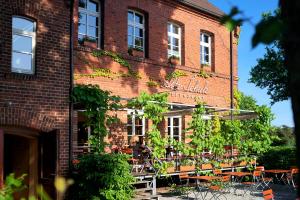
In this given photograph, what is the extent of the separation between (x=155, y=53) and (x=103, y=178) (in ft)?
22.8

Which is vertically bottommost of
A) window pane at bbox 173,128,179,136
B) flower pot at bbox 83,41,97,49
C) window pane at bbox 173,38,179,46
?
window pane at bbox 173,128,179,136

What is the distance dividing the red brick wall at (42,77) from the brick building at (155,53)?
104 cm

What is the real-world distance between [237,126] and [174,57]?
3.61 metres

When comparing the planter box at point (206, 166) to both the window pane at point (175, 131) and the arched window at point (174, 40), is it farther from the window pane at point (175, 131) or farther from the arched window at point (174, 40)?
the arched window at point (174, 40)

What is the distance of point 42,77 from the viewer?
1114cm

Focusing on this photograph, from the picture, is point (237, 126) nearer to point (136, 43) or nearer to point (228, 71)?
point (228, 71)

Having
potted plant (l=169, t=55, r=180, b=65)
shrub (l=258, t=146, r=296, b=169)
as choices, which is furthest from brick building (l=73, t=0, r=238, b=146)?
shrub (l=258, t=146, r=296, b=169)

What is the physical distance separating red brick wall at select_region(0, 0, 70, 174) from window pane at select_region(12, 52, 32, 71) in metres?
0.22

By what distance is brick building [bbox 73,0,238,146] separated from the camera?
1442 centimetres

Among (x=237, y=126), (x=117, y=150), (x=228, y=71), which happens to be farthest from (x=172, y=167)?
(x=228, y=71)

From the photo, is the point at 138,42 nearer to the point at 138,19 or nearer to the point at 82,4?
the point at 138,19

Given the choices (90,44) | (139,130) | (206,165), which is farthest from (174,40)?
(206,165)

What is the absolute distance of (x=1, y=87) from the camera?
33.9ft

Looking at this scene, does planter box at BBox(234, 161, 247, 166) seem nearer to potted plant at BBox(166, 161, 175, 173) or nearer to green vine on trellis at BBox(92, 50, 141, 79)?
potted plant at BBox(166, 161, 175, 173)
